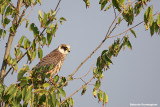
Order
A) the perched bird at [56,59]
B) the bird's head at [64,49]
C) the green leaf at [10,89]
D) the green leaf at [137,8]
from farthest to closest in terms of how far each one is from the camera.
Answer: the bird's head at [64,49] → the perched bird at [56,59] → the green leaf at [137,8] → the green leaf at [10,89]

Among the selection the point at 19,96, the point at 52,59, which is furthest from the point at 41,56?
the point at 52,59

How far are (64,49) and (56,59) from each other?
2.30 feet

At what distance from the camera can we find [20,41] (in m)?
5.36

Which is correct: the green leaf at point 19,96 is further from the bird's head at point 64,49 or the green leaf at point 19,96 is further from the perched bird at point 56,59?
the bird's head at point 64,49

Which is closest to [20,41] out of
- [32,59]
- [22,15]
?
[32,59]

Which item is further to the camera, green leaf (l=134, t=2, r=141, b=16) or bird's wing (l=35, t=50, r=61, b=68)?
bird's wing (l=35, t=50, r=61, b=68)

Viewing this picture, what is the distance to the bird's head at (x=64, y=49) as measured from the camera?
30.2ft

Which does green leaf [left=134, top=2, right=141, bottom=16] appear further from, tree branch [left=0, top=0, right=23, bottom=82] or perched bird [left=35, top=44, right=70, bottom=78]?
perched bird [left=35, top=44, right=70, bottom=78]

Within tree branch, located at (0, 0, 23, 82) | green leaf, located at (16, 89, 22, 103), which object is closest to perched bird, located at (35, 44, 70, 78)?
tree branch, located at (0, 0, 23, 82)

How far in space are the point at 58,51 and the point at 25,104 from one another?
4721 millimetres

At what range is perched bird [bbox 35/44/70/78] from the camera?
8328 millimetres

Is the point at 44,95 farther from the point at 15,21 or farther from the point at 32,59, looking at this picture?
the point at 15,21

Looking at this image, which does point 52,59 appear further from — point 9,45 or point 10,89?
point 10,89

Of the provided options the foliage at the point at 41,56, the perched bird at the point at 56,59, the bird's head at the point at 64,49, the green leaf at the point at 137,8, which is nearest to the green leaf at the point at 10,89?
the foliage at the point at 41,56
